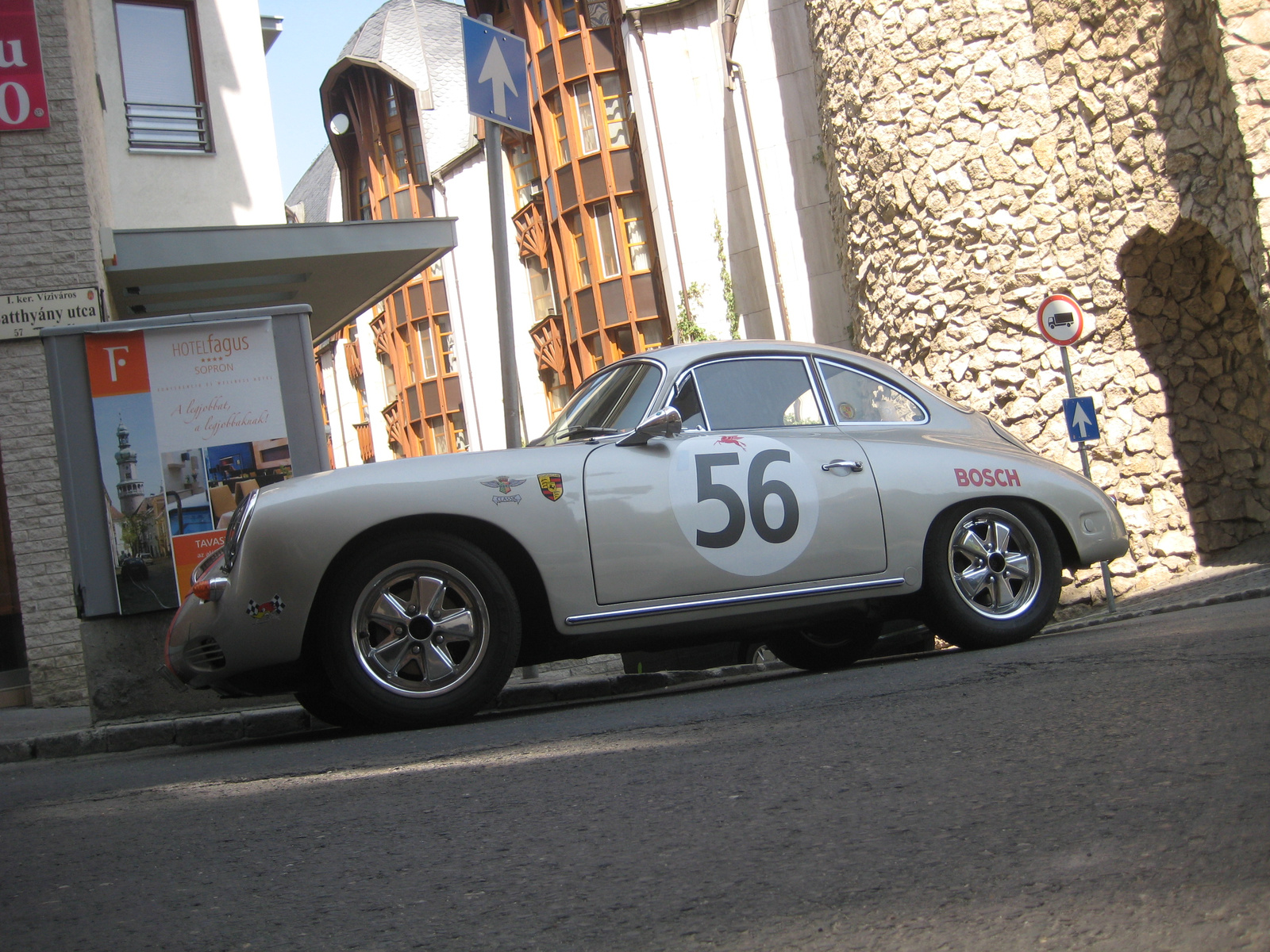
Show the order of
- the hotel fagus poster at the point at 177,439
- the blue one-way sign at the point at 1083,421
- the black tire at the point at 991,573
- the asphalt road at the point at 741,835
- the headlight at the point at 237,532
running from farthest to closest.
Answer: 1. the blue one-way sign at the point at 1083,421
2. the hotel fagus poster at the point at 177,439
3. the black tire at the point at 991,573
4. the headlight at the point at 237,532
5. the asphalt road at the point at 741,835

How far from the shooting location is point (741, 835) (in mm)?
2385

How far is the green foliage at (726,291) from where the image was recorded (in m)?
23.7

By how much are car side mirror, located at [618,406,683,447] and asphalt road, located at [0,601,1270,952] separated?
145 centimetres

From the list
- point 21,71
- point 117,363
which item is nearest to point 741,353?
point 117,363

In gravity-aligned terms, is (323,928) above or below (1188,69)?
below

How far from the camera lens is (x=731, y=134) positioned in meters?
23.9

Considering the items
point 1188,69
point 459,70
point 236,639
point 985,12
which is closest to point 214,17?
point 985,12

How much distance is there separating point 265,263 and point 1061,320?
7.66 meters

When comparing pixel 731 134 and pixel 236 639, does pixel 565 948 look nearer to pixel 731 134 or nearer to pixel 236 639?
pixel 236 639

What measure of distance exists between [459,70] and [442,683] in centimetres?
3987

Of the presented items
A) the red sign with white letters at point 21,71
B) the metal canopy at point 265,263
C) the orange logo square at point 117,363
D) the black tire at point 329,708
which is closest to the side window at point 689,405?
the black tire at point 329,708

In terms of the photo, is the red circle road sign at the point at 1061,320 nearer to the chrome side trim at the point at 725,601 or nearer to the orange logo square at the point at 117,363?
the chrome side trim at the point at 725,601

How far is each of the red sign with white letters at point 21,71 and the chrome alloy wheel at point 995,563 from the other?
9702 mm

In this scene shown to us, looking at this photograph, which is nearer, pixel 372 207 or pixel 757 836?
pixel 757 836
